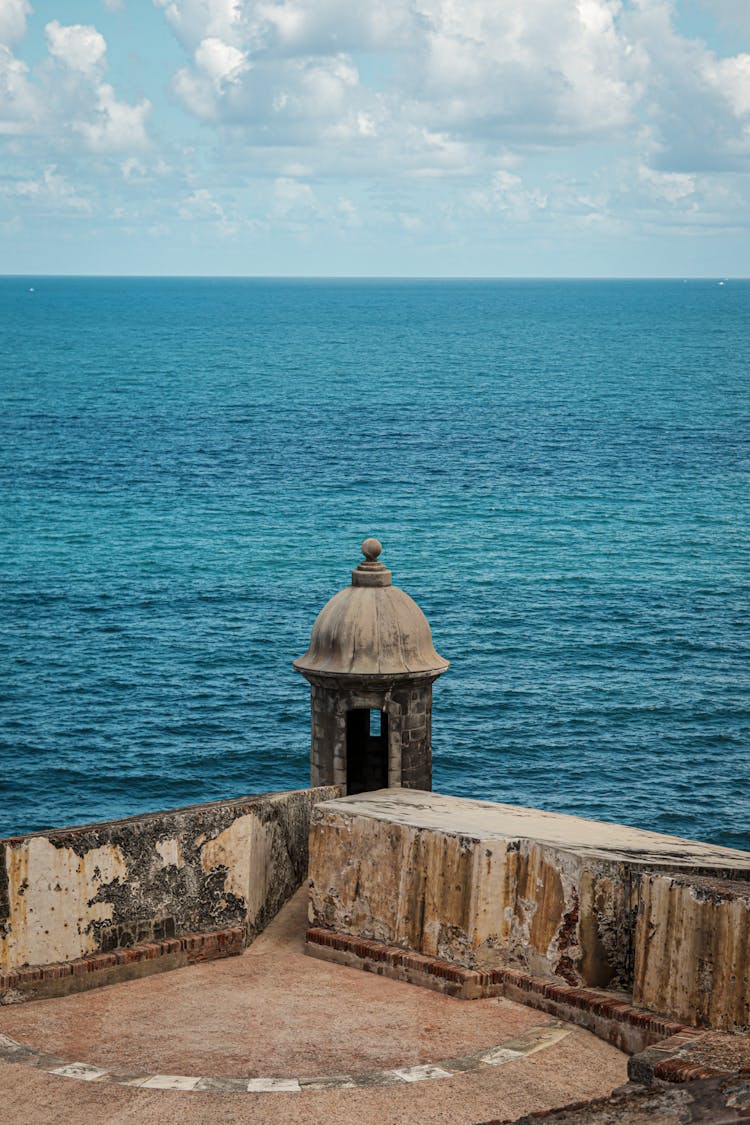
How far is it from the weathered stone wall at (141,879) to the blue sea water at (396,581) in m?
25.5

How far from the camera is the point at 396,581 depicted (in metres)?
64.7

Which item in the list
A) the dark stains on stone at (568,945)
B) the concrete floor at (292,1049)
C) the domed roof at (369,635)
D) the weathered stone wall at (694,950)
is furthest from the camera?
the domed roof at (369,635)

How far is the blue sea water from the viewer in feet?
150

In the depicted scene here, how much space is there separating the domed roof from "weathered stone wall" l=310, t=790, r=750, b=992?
288 centimetres

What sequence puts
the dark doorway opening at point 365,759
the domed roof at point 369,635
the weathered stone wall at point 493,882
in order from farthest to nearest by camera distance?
the dark doorway opening at point 365,759, the domed roof at point 369,635, the weathered stone wall at point 493,882

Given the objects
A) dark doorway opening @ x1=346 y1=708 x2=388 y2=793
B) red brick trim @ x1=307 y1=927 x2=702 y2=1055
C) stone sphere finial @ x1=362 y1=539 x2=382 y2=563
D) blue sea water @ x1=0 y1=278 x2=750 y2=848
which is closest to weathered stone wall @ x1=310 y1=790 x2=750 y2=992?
red brick trim @ x1=307 y1=927 x2=702 y2=1055

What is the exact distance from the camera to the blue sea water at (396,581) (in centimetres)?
4569

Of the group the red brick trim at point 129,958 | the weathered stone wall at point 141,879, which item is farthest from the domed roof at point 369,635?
the red brick trim at point 129,958

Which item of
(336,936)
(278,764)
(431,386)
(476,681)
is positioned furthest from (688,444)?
(336,936)

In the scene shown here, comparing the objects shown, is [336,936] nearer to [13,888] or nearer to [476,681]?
[13,888]

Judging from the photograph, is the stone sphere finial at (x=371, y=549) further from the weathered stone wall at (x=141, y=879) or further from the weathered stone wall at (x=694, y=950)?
the weathered stone wall at (x=694, y=950)

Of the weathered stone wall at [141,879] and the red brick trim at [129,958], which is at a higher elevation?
the weathered stone wall at [141,879]

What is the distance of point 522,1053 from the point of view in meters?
13.9

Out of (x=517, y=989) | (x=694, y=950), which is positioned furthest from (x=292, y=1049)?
(x=694, y=950)
